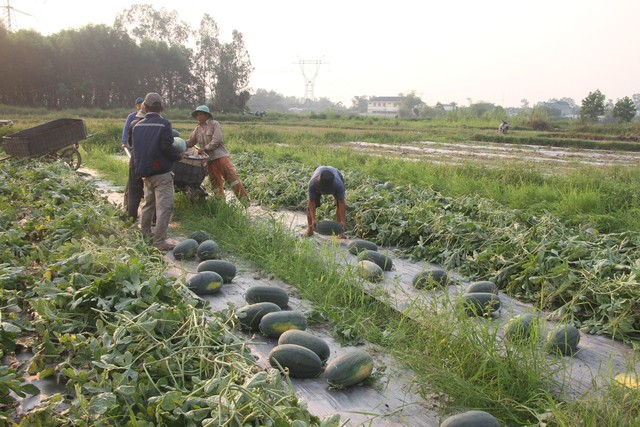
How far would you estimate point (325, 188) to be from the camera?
641 centimetres

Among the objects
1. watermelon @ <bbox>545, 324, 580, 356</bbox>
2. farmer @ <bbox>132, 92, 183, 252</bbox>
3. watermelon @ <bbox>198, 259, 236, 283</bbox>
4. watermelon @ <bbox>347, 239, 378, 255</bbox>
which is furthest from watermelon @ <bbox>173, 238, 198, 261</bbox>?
watermelon @ <bbox>545, 324, 580, 356</bbox>

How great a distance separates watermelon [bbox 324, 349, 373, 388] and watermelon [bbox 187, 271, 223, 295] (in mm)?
1810

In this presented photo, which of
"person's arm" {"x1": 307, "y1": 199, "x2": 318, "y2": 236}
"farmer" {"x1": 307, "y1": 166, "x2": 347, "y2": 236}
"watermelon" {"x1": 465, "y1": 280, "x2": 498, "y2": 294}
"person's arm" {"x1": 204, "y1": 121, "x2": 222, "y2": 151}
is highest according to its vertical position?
"person's arm" {"x1": 204, "y1": 121, "x2": 222, "y2": 151}

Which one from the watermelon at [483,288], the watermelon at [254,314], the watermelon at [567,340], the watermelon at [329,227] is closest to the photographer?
the watermelon at [567,340]

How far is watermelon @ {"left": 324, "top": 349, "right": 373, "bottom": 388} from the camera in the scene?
3.30 meters

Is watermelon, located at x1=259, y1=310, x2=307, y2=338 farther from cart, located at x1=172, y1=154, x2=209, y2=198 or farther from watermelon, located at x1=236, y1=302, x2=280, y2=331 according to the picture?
cart, located at x1=172, y1=154, x2=209, y2=198

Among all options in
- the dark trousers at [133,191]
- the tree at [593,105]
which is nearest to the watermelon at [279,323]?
the dark trousers at [133,191]

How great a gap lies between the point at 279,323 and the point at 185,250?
238cm

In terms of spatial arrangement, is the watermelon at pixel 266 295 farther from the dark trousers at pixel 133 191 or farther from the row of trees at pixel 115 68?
the row of trees at pixel 115 68

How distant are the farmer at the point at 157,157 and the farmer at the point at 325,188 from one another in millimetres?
1786

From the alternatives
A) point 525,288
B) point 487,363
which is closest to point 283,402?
point 487,363

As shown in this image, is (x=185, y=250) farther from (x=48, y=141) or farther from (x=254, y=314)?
(x=48, y=141)

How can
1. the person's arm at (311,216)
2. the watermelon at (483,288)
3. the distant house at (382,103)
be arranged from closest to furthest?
the watermelon at (483,288) < the person's arm at (311,216) < the distant house at (382,103)

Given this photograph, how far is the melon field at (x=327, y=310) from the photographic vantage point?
261 cm
